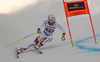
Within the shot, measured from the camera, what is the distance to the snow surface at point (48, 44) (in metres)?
3.67

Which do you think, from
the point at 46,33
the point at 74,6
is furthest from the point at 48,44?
the point at 74,6

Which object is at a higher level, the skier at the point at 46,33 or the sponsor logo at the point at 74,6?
the sponsor logo at the point at 74,6

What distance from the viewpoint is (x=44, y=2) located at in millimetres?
9477

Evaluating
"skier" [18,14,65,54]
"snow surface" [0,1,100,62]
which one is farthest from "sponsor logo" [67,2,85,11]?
"snow surface" [0,1,100,62]

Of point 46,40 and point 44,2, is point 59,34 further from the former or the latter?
point 44,2

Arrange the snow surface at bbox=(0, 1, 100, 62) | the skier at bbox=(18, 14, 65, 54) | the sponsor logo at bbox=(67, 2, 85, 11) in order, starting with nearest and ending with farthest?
the snow surface at bbox=(0, 1, 100, 62)
the skier at bbox=(18, 14, 65, 54)
the sponsor logo at bbox=(67, 2, 85, 11)

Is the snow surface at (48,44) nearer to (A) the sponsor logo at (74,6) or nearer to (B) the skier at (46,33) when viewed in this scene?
(B) the skier at (46,33)

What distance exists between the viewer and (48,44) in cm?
534

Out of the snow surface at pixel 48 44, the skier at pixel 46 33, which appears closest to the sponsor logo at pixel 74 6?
the skier at pixel 46 33

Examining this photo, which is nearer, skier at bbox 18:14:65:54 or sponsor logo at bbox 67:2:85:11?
skier at bbox 18:14:65:54

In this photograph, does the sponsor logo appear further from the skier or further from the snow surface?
the snow surface

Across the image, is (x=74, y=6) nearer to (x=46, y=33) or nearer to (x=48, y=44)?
(x=46, y=33)

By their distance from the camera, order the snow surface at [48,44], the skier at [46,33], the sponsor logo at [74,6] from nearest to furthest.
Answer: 1. the snow surface at [48,44]
2. the skier at [46,33]
3. the sponsor logo at [74,6]

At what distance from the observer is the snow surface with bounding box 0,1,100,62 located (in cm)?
367
